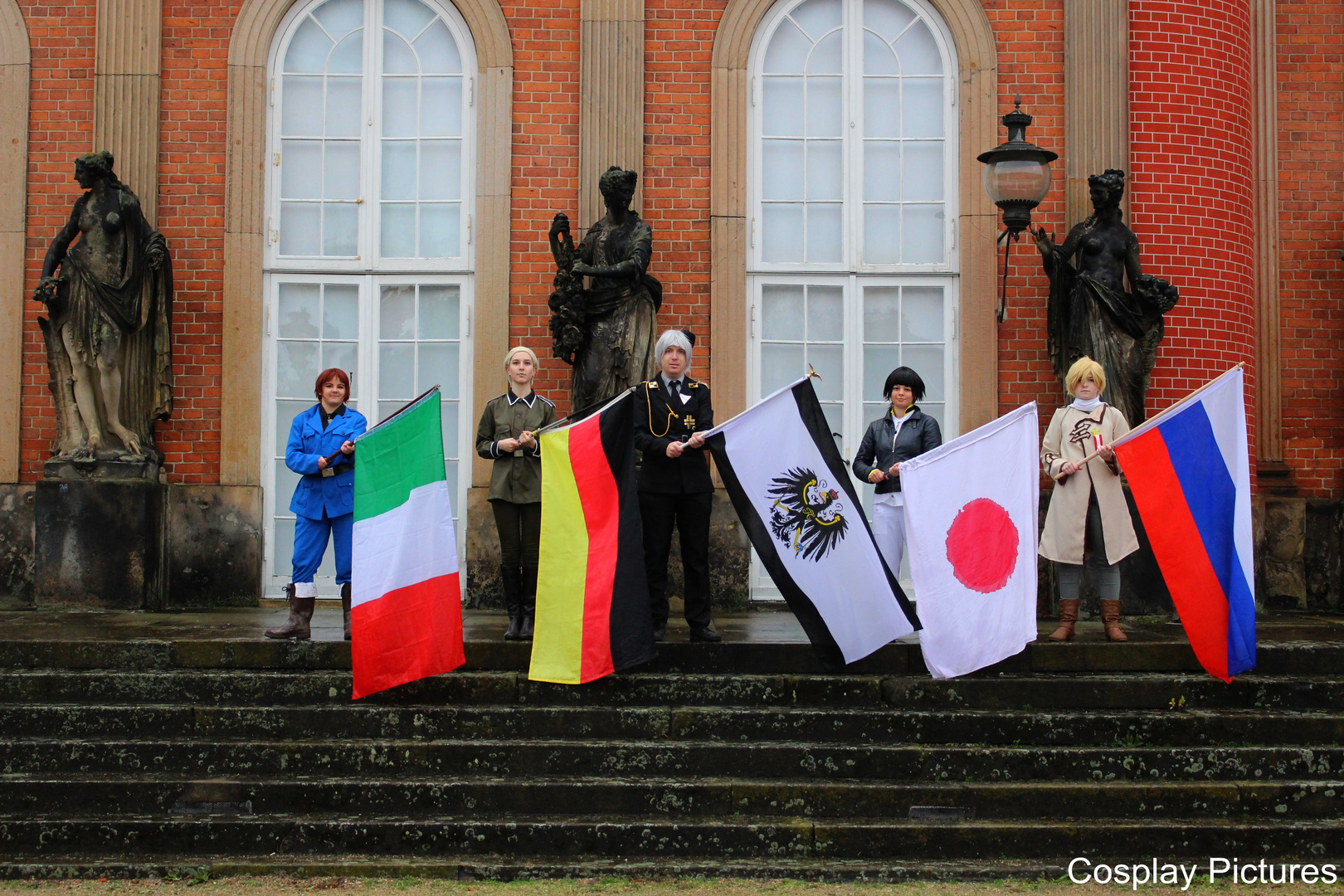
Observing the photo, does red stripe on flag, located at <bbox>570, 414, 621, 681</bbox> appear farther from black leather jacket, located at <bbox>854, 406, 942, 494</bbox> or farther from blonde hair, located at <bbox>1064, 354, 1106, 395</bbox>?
blonde hair, located at <bbox>1064, 354, 1106, 395</bbox>

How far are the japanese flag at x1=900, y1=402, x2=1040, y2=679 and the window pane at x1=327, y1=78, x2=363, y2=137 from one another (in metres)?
5.44

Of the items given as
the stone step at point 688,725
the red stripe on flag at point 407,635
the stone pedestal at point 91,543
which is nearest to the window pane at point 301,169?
the stone pedestal at point 91,543

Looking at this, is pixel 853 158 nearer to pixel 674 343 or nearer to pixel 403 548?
pixel 674 343

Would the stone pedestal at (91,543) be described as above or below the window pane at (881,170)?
below

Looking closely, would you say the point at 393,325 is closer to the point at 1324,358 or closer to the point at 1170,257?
the point at 1170,257

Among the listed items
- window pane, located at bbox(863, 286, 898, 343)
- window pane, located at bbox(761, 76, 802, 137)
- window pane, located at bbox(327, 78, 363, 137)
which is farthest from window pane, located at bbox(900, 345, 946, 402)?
window pane, located at bbox(327, 78, 363, 137)

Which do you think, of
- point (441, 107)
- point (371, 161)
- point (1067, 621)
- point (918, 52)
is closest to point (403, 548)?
point (1067, 621)

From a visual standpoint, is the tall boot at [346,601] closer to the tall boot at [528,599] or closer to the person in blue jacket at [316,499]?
the person in blue jacket at [316,499]

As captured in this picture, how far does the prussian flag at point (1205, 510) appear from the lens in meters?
6.82

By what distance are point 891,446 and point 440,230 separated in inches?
163

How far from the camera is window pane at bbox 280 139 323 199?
995 centimetres

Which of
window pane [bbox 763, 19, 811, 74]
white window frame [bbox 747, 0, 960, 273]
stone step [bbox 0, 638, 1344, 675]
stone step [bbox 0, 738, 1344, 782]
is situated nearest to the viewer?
stone step [bbox 0, 738, 1344, 782]

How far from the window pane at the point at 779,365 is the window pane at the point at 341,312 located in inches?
123

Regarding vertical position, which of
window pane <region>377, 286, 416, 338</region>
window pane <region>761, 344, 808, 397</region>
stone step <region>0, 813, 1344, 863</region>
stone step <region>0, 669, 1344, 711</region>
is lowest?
stone step <region>0, 813, 1344, 863</region>
